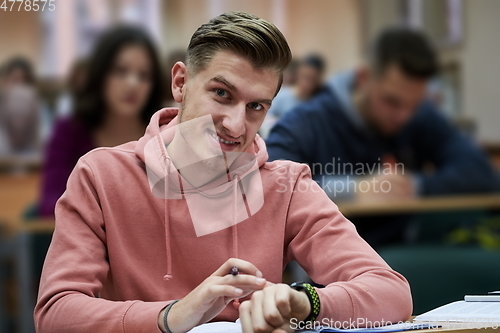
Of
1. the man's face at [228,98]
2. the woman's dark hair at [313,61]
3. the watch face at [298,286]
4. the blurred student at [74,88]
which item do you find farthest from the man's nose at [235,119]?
the woman's dark hair at [313,61]

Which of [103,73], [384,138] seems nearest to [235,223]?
[103,73]

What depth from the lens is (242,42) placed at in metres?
0.94

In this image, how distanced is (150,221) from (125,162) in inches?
3.5

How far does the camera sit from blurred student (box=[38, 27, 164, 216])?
121 centimetres

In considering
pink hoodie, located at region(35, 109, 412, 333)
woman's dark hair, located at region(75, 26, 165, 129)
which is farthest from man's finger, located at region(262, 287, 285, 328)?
woman's dark hair, located at region(75, 26, 165, 129)

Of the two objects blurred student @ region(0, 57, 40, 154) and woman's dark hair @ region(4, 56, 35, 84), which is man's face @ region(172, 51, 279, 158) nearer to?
blurred student @ region(0, 57, 40, 154)

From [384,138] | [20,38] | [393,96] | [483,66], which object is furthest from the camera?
[483,66]

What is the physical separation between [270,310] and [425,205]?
171 centimetres

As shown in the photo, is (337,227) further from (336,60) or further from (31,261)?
(336,60)

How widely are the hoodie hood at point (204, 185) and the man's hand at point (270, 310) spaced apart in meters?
0.20

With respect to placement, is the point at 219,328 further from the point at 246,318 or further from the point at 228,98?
the point at 228,98

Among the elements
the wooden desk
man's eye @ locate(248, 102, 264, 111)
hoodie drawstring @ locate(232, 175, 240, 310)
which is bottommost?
the wooden desk

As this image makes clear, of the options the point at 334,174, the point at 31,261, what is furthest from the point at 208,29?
the point at 31,261

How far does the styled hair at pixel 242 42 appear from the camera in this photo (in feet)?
3.10
